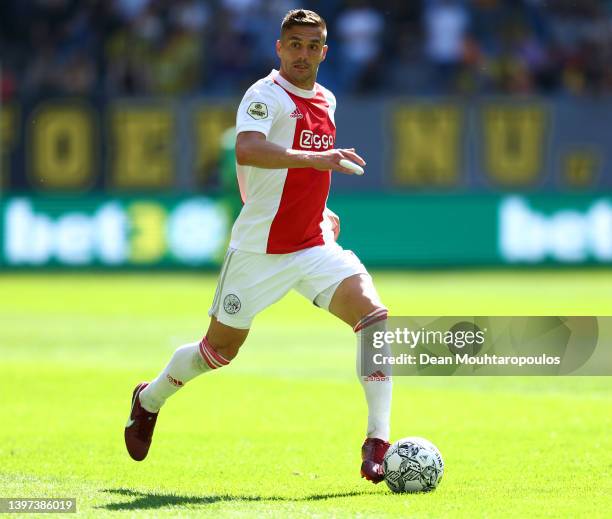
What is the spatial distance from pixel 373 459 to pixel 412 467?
32 centimetres

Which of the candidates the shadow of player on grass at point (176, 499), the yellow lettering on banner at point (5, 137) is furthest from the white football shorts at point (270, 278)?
the yellow lettering on banner at point (5, 137)

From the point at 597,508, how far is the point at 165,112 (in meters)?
20.7

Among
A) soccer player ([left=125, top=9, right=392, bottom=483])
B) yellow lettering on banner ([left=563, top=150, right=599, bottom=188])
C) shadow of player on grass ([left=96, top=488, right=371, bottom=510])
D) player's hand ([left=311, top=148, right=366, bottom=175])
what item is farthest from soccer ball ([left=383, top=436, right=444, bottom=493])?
yellow lettering on banner ([left=563, top=150, right=599, bottom=188])

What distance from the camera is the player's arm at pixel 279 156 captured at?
277 inches

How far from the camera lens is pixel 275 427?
9.84 m

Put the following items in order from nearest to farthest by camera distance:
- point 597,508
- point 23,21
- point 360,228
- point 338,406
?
point 597,508 < point 338,406 < point 360,228 < point 23,21

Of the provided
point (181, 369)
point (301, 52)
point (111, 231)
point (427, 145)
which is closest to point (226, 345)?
point (181, 369)

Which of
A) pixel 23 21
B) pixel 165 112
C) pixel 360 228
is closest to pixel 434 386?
pixel 360 228

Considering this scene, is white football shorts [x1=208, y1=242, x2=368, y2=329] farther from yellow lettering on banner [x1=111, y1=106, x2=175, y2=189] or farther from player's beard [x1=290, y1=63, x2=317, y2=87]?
yellow lettering on banner [x1=111, y1=106, x2=175, y2=189]

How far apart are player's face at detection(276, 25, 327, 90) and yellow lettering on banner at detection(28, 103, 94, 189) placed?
19530 mm

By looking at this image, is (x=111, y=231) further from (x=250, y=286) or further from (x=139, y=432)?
(x=250, y=286)

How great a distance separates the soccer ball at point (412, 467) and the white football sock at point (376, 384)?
0.28m

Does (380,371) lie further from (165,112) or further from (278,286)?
(165,112)

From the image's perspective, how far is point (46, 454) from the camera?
8617 millimetres
